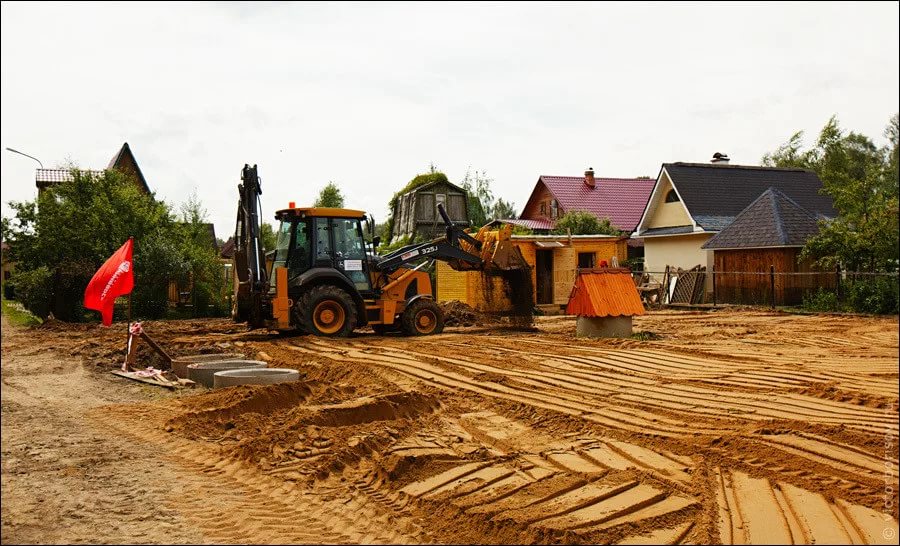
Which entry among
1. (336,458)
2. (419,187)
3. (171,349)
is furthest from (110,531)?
(419,187)

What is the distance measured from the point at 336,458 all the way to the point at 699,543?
125 inches

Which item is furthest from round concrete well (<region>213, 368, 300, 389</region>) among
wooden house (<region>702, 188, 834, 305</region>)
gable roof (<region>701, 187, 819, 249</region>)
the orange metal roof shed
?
gable roof (<region>701, 187, 819, 249</region>)

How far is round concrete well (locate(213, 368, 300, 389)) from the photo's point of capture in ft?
35.6

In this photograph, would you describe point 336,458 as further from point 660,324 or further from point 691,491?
point 660,324

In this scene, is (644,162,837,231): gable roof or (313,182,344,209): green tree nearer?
(644,162,837,231): gable roof

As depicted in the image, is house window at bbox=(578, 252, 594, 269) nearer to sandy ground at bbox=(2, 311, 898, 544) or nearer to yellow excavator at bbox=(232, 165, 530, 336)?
yellow excavator at bbox=(232, 165, 530, 336)

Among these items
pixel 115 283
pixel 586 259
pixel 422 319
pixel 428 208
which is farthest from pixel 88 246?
pixel 428 208

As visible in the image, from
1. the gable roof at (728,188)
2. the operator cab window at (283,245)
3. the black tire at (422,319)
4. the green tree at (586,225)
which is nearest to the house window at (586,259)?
the gable roof at (728,188)

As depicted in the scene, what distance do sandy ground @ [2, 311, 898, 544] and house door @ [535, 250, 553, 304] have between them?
1514 cm

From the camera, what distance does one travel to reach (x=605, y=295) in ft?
51.7

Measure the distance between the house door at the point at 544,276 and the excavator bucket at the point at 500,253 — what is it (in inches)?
375

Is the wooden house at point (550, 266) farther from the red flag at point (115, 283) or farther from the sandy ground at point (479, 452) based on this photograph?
the red flag at point (115, 283)

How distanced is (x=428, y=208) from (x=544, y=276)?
1722 cm

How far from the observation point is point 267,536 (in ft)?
16.4
